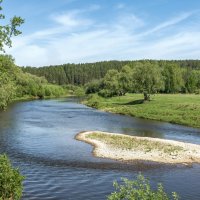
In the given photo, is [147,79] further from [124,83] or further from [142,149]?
[142,149]

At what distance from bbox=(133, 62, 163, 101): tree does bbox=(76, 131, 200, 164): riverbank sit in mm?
56284

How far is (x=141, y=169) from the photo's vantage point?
3841cm

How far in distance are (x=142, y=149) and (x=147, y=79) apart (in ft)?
212

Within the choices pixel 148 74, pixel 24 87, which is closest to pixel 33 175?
pixel 148 74

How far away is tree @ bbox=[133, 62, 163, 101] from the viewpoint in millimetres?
108875

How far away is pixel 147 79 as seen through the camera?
109 meters

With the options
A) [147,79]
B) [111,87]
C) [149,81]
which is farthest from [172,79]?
[149,81]

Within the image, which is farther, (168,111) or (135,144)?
(168,111)

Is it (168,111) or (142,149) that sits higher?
(168,111)

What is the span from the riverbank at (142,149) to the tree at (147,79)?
5628cm

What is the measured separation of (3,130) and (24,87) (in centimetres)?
10290

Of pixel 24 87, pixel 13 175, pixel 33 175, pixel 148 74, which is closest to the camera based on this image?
pixel 13 175

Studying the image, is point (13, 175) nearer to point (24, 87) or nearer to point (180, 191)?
point (180, 191)

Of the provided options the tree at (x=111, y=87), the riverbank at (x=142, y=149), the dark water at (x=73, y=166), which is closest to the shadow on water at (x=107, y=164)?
the dark water at (x=73, y=166)
